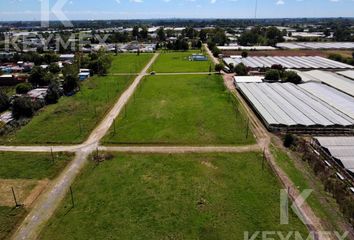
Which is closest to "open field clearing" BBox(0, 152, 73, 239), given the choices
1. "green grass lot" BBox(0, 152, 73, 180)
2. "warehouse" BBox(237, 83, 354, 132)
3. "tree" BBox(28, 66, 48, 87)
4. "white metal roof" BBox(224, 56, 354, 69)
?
"green grass lot" BBox(0, 152, 73, 180)

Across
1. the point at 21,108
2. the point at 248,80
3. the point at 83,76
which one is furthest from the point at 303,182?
the point at 83,76

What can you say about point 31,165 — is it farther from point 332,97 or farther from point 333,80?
point 333,80

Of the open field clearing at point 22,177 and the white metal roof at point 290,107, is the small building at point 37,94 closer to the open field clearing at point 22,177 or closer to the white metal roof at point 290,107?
the open field clearing at point 22,177

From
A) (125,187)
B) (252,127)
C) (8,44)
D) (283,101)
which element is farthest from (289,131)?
(8,44)

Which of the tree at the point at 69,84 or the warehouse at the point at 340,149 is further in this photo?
the tree at the point at 69,84

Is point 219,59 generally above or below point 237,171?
above

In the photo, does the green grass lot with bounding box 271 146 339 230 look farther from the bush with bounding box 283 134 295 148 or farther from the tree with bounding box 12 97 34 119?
the tree with bounding box 12 97 34 119

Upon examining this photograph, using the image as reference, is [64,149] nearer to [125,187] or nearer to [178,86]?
[125,187]

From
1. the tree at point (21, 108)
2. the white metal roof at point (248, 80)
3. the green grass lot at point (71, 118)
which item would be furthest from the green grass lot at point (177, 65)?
the tree at point (21, 108)
